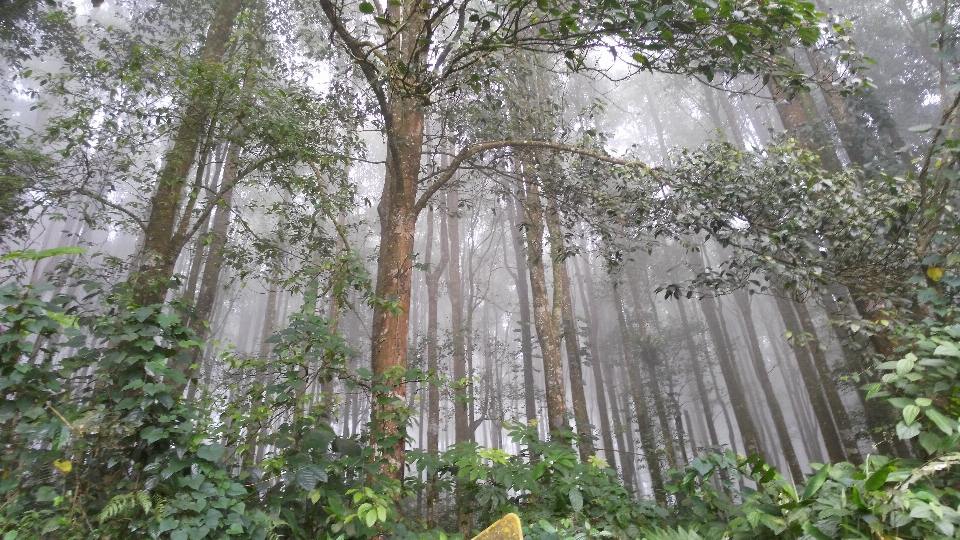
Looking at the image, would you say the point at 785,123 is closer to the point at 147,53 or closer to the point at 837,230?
the point at 837,230

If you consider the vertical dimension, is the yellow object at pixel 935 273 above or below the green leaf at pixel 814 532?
above

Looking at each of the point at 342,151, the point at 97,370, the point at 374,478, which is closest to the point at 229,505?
the point at 374,478

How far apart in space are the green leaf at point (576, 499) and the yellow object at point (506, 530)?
1.41 meters

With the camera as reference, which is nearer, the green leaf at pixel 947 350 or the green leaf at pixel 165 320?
the green leaf at pixel 947 350

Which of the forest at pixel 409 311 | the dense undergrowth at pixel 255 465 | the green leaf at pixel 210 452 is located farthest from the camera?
the green leaf at pixel 210 452

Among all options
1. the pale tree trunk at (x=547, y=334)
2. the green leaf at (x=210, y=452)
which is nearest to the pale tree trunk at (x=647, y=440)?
the pale tree trunk at (x=547, y=334)

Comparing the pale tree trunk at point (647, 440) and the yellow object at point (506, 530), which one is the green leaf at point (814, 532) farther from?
the pale tree trunk at point (647, 440)

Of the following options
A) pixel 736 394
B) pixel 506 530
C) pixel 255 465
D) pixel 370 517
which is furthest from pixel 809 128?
pixel 255 465

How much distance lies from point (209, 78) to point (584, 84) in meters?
16.6

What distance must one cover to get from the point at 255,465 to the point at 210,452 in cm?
35

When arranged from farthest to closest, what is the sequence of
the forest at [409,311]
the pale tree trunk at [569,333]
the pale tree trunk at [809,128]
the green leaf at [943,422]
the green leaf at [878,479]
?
the pale tree trunk at [809,128] < the pale tree trunk at [569,333] < the forest at [409,311] < the green leaf at [943,422] < the green leaf at [878,479]

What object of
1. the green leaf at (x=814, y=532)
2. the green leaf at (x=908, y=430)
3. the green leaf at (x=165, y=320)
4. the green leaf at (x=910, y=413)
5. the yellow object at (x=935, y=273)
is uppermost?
the yellow object at (x=935, y=273)

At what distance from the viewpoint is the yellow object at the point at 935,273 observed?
3986 mm

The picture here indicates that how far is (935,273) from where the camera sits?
400 cm
